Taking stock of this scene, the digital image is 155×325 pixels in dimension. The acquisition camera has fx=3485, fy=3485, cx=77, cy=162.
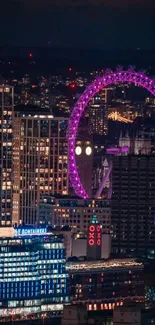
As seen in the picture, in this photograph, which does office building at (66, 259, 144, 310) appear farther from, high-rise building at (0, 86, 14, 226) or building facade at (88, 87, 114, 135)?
building facade at (88, 87, 114, 135)

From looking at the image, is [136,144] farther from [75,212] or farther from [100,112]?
[75,212]

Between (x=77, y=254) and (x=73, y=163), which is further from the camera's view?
(x=73, y=163)

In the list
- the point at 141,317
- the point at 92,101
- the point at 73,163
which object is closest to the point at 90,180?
the point at 73,163

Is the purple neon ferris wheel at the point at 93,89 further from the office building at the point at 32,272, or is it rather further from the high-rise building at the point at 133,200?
the office building at the point at 32,272

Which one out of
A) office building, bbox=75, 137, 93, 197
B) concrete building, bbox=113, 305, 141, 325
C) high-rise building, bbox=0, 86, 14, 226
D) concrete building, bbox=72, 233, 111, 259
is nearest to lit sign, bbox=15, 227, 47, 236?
concrete building, bbox=72, 233, 111, 259

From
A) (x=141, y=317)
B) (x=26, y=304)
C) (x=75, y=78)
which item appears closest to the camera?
(x=141, y=317)

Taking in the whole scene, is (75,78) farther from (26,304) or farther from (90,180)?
(26,304)

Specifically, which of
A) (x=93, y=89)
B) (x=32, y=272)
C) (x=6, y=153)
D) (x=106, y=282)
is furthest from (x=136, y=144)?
(x=32, y=272)
